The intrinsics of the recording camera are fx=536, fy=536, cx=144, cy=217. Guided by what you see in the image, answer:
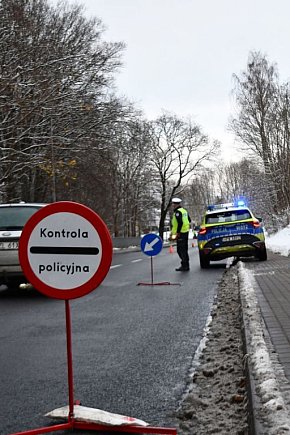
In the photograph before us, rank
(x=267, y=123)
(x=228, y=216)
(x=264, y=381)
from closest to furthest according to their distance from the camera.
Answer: (x=264, y=381), (x=228, y=216), (x=267, y=123)

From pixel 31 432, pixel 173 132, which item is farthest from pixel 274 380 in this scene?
pixel 173 132

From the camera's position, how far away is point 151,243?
12.7 m

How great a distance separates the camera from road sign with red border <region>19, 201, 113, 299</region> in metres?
3.42

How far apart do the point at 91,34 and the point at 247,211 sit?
67.4 feet

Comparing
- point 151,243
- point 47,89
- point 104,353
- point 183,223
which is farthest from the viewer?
point 47,89

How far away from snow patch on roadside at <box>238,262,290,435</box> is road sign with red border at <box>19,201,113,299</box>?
1.20 meters

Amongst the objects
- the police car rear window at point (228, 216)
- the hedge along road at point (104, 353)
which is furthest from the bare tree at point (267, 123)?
the hedge along road at point (104, 353)

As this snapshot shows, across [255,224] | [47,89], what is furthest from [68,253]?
[47,89]

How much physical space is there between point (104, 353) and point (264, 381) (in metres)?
2.04

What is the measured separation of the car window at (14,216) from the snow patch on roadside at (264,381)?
4.79 m

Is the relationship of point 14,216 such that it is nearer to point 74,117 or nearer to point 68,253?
point 68,253

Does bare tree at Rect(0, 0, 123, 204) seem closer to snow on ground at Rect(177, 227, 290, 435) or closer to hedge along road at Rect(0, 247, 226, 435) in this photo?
hedge along road at Rect(0, 247, 226, 435)

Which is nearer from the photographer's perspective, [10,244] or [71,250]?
[71,250]

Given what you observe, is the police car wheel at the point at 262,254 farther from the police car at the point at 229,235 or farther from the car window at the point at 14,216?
the car window at the point at 14,216
